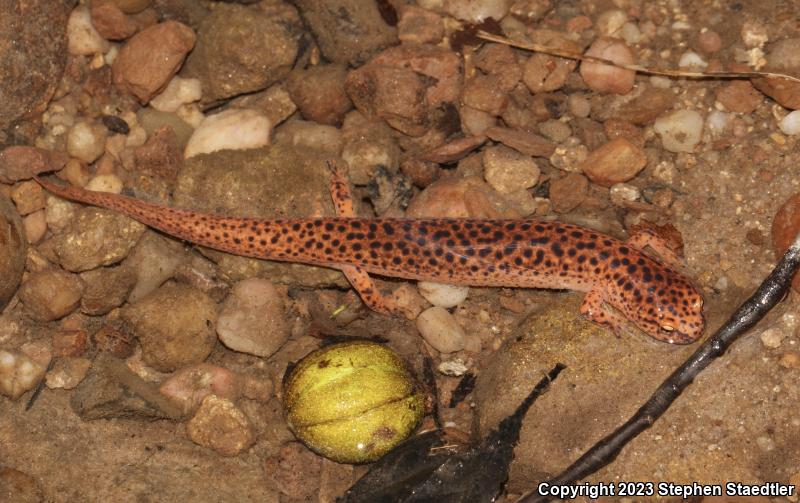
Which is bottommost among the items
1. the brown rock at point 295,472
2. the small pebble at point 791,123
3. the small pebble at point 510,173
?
the brown rock at point 295,472

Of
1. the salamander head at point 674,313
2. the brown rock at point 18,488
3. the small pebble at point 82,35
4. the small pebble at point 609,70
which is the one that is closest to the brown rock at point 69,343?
the brown rock at point 18,488

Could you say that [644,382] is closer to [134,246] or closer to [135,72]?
[134,246]

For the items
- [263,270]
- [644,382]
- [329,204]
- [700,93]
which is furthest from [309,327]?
[700,93]

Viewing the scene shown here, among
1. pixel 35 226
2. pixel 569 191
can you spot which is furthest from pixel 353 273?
pixel 35 226

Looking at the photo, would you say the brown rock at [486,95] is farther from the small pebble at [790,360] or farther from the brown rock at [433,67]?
the small pebble at [790,360]

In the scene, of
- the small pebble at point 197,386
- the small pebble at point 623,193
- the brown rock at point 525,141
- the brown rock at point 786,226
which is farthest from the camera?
the brown rock at point 525,141

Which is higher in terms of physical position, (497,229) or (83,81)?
(83,81)
